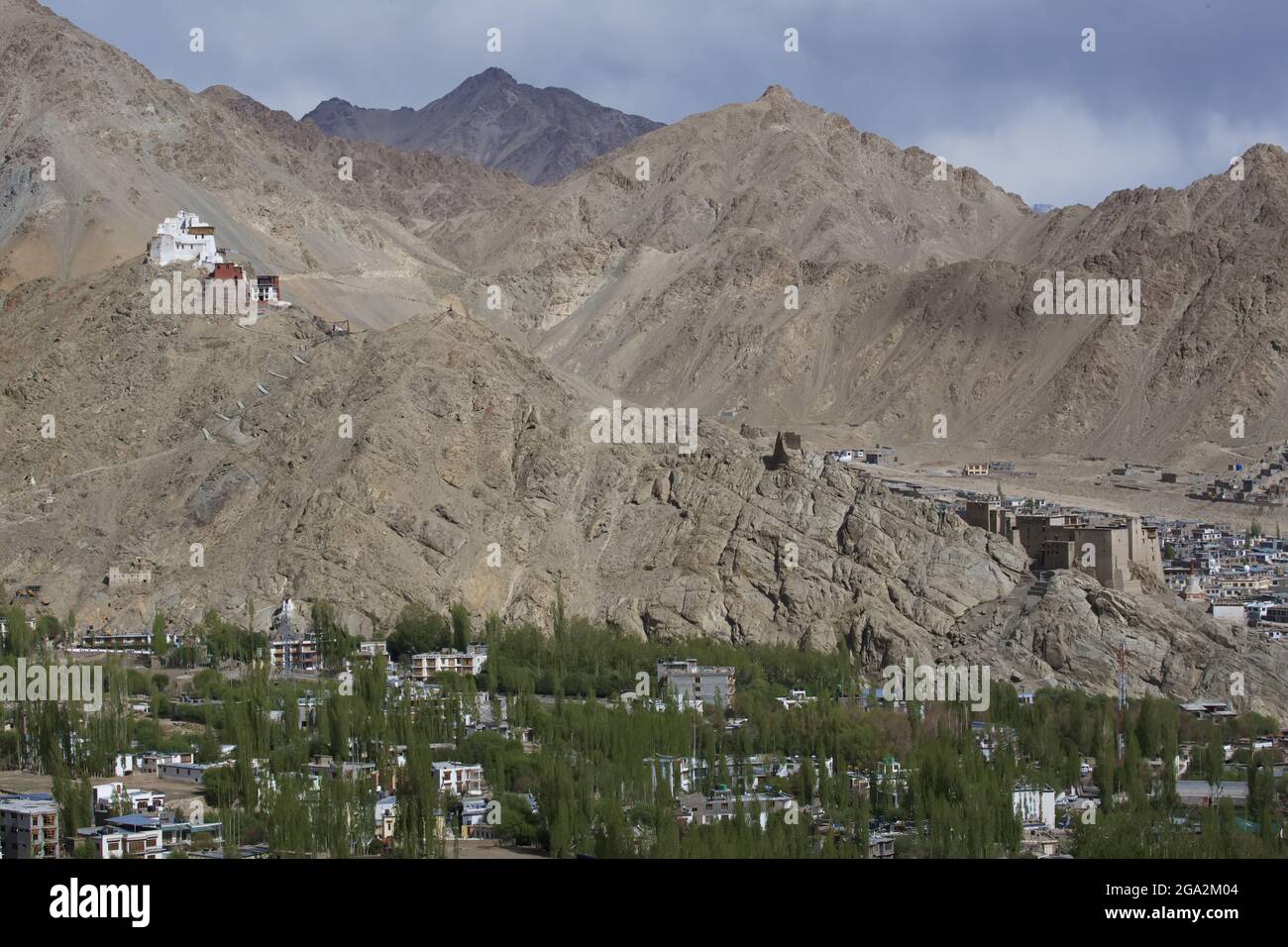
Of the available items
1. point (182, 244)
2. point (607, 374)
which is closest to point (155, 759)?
point (182, 244)

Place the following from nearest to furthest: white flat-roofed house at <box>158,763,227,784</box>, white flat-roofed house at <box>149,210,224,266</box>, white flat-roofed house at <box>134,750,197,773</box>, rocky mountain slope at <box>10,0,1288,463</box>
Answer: white flat-roofed house at <box>158,763,227,784</box>
white flat-roofed house at <box>134,750,197,773</box>
white flat-roofed house at <box>149,210,224,266</box>
rocky mountain slope at <box>10,0,1288,463</box>

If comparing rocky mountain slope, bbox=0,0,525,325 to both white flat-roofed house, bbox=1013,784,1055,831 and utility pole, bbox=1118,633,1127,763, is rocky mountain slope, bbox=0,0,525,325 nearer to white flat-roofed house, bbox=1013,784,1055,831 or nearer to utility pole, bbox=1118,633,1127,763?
utility pole, bbox=1118,633,1127,763

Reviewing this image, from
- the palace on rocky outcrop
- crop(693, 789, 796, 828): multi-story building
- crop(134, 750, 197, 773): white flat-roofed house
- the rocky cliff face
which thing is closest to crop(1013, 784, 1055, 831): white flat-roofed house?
crop(693, 789, 796, 828): multi-story building

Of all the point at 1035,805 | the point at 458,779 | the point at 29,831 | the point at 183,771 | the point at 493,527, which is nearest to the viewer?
the point at 29,831

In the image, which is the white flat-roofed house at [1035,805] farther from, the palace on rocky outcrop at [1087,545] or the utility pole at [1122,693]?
the palace on rocky outcrop at [1087,545]

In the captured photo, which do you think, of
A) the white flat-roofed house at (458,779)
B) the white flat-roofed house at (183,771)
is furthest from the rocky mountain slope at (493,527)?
the white flat-roofed house at (458,779)

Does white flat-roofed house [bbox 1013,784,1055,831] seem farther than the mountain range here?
No

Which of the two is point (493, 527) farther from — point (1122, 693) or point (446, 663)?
point (1122, 693)
